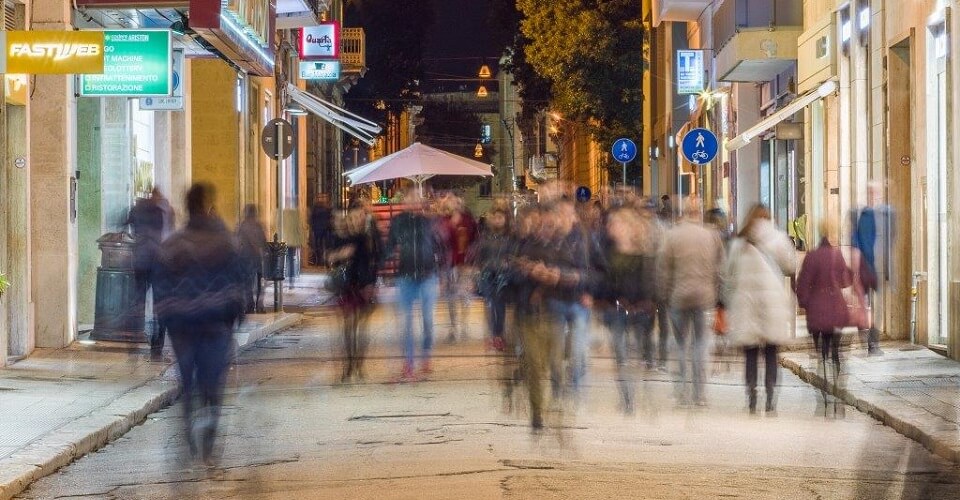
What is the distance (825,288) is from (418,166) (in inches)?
720

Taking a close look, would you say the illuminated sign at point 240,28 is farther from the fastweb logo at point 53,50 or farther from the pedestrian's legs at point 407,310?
the fastweb logo at point 53,50

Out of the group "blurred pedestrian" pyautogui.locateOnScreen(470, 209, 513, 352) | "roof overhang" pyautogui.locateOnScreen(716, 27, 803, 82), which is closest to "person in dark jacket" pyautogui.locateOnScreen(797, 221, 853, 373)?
"blurred pedestrian" pyautogui.locateOnScreen(470, 209, 513, 352)

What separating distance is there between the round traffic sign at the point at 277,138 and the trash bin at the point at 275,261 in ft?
5.55

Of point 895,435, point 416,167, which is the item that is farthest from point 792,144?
point 895,435

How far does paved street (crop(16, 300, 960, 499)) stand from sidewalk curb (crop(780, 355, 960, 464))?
91 millimetres

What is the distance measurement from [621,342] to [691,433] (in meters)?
2.49

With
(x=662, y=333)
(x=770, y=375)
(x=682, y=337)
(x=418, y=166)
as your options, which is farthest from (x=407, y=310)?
(x=418, y=166)

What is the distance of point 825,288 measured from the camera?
41.1 ft

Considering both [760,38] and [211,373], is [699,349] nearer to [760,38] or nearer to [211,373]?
[211,373]

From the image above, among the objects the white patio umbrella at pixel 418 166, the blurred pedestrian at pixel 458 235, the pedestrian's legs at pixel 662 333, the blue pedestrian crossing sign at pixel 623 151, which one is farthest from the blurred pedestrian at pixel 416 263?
the blue pedestrian crossing sign at pixel 623 151

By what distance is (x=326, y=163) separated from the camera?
56500 mm

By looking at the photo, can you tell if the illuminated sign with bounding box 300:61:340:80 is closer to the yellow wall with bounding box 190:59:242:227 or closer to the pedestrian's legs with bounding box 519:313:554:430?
the yellow wall with bounding box 190:59:242:227

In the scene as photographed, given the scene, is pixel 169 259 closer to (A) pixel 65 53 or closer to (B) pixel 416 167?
(A) pixel 65 53

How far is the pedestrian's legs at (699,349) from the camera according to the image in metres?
12.4
